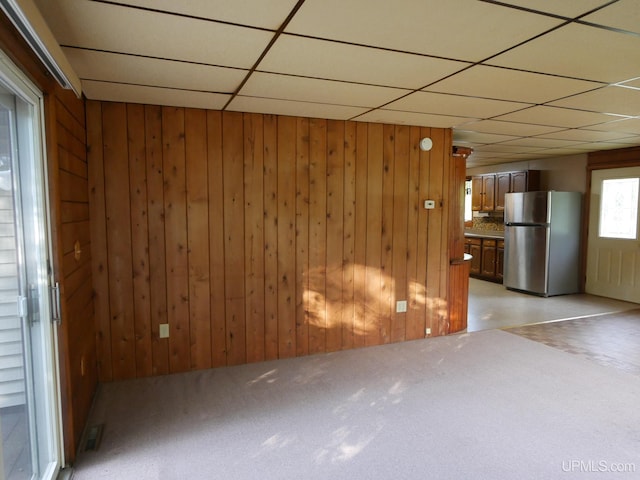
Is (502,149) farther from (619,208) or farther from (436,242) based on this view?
(436,242)

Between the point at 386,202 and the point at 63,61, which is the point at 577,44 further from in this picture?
the point at 63,61

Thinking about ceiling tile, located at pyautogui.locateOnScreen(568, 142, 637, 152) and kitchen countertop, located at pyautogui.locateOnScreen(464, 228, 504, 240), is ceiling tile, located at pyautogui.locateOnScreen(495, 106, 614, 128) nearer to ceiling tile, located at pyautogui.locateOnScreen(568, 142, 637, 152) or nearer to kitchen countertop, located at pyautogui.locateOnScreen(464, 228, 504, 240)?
ceiling tile, located at pyautogui.locateOnScreen(568, 142, 637, 152)

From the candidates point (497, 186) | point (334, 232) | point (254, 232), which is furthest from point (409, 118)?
point (497, 186)

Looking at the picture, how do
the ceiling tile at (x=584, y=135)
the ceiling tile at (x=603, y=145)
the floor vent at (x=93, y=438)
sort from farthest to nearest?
1. the ceiling tile at (x=603, y=145)
2. the ceiling tile at (x=584, y=135)
3. the floor vent at (x=93, y=438)

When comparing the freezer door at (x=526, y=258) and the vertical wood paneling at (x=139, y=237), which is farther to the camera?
the freezer door at (x=526, y=258)

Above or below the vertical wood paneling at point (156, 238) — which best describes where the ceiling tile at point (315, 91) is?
above

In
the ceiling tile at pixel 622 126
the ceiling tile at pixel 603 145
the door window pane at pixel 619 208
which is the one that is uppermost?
the ceiling tile at pixel 603 145

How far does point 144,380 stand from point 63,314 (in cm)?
134

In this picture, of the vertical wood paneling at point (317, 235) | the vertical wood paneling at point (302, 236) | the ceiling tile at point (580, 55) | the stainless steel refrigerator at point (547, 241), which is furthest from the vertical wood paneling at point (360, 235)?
the stainless steel refrigerator at point (547, 241)

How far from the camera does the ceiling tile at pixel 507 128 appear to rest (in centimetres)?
380

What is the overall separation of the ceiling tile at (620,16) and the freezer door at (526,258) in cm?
490

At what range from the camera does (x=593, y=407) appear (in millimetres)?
2779

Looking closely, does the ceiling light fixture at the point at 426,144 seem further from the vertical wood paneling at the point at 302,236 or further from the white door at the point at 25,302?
the white door at the point at 25,302

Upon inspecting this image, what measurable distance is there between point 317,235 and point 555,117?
2.34 m
